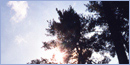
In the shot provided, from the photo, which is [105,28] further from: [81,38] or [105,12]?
[81,38]

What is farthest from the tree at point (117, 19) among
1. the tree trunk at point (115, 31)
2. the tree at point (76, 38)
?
the tree at point (76, 38)

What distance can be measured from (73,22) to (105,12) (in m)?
3.85

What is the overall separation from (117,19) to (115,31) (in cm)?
138

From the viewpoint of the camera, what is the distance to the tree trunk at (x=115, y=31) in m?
8.94

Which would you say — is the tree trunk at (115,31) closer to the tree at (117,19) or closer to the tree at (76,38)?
the tree at (117,19)

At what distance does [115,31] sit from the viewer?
9.98 m

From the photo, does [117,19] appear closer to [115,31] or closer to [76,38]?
[115,31]

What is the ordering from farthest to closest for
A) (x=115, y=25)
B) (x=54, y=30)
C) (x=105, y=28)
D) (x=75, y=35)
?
1. (x=54, y=30)
2. (x=75, y=35)
3. (x=105, y=28)
4. (x=115, y=25)

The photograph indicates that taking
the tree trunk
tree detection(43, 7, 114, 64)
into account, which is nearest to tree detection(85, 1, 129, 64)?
the tree trunk

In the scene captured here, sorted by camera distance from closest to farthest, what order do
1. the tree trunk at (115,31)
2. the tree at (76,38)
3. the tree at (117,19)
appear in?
the tree trunk at (115,31) → the tree at (117,19) → the tree at (76,38)

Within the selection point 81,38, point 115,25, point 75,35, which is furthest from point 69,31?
point 115,25

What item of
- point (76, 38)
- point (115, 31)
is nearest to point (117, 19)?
A: point (115, 31)

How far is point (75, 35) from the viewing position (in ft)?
40.8

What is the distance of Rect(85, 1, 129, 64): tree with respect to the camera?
9.64 meters
